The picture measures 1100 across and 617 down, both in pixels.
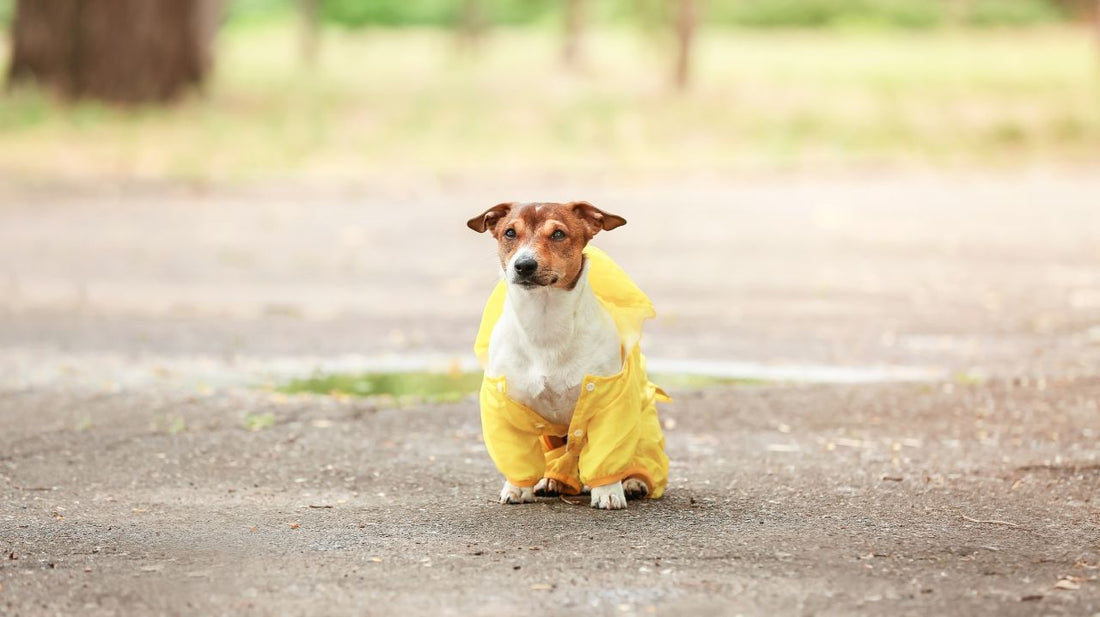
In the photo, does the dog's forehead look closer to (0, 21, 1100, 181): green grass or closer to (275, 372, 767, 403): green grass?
(275, 372, 767, 403): green grass

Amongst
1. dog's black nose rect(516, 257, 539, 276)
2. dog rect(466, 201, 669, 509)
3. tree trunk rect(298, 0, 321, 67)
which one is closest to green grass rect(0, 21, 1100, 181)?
tree trunk rect(298, 0, 321, 67)

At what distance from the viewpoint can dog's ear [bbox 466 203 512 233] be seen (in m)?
5.84

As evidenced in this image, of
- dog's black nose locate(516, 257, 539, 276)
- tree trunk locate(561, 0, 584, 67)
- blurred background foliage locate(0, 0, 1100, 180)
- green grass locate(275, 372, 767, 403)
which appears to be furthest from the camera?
tree trunk locate(561, 0, 584, 67)

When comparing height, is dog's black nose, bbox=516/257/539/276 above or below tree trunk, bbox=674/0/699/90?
below

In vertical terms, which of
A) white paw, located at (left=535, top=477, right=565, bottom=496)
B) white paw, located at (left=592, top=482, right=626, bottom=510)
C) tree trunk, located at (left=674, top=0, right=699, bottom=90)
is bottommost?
white paw, located at (left=535, top=477, right=565, bottom=496)

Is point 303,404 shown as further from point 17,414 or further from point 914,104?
point 914,104

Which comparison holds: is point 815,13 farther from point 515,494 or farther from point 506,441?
point 506,441

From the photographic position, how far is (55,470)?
672 centimetres

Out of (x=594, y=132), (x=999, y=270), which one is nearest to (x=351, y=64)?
(x=594, y=132)

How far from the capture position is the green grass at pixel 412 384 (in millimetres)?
8555

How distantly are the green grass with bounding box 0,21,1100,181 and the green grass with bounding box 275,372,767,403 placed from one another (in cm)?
1081

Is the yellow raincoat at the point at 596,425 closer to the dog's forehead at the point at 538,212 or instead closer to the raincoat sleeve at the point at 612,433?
the raincoat sleeve at the point at 612,433

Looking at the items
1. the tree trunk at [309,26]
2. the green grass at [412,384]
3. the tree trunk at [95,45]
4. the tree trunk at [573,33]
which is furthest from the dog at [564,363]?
the tree trunk at [309,26]

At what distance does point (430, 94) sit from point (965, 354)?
64.0 feet
